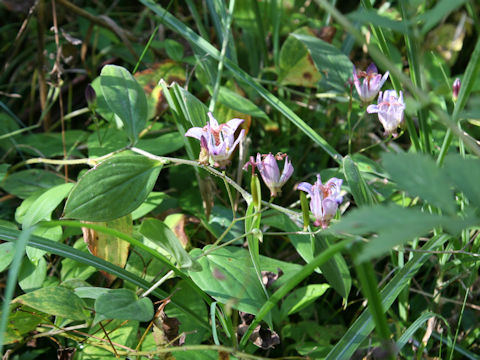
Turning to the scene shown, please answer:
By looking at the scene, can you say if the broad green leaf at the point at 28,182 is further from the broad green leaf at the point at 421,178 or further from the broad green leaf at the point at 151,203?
the broad green leaf at the point at 421,178

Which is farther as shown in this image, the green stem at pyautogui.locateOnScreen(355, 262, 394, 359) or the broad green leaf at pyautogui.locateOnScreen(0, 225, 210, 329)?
the broad green leaf at pyautogui.locateOnScreen(0, 225, 210, 329)

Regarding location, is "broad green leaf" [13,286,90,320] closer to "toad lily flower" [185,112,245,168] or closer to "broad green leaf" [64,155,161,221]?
"broad green leaf" [64,155,161,221]

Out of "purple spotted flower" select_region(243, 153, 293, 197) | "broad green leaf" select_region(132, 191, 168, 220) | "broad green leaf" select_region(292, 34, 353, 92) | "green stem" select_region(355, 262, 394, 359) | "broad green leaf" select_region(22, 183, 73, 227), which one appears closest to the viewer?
"green stem" select_region(355, 262, 394, 359)

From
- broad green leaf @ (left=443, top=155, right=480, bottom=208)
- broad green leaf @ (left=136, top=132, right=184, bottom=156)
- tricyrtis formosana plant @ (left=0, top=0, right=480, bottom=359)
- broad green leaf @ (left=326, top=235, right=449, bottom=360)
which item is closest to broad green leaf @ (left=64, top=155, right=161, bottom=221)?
tricyrtis formosana plant @ (left=0, top=0, right=480, bottom=359)

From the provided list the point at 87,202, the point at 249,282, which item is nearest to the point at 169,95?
the point at 87,202

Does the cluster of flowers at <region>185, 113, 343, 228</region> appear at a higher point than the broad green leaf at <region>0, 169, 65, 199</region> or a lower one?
higher

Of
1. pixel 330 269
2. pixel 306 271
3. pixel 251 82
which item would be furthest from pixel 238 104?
pixel 306 271

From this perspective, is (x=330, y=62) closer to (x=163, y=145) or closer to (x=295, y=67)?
(x=295, y=67)

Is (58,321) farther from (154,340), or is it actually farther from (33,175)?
(33,175)
